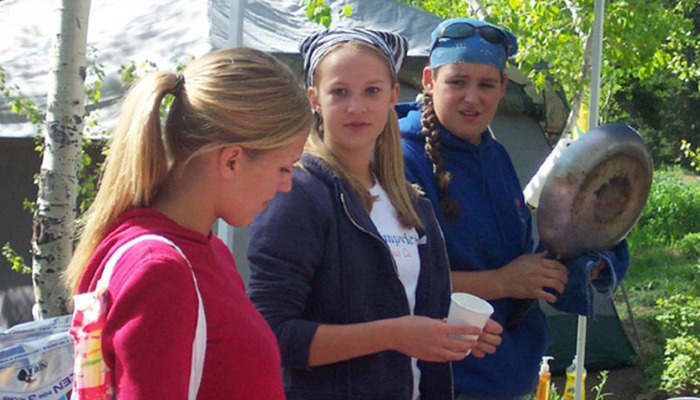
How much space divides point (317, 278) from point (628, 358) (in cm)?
494

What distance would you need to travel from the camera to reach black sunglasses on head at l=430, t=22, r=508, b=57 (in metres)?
2.26

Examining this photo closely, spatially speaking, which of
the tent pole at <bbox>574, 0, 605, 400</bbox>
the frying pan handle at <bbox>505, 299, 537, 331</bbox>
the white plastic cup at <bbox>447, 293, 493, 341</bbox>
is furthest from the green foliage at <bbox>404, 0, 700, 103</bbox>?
the white plastic cup at <bbox>447, 293, 493, 341</bbox>

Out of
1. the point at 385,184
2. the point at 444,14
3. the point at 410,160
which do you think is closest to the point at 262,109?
the point at 385,184

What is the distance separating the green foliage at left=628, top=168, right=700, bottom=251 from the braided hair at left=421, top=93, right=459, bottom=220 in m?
9.57

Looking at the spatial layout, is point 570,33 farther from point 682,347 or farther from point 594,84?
point 594,84

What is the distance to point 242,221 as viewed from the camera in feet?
4.76

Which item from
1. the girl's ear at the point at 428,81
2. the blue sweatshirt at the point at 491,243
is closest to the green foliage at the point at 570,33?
the girl's ear at the point at 428,81

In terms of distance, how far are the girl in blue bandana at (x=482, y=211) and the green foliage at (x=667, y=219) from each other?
9460 mm

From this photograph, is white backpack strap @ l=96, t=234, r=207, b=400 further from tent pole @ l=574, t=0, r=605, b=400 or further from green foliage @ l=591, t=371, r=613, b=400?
green foliage @ l=591, t=371, r=613, b=400

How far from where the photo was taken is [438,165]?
223cm

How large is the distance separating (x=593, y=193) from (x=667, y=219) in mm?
11488

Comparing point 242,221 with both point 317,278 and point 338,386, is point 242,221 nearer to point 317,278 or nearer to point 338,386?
point 317,278

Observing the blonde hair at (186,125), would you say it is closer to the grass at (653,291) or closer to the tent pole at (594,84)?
the tent pole at (594,84)

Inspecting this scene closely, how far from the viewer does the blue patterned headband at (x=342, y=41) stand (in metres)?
1.93
